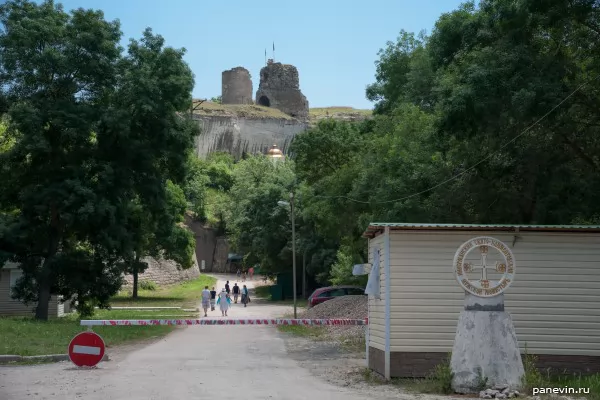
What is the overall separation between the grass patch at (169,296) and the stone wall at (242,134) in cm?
5522

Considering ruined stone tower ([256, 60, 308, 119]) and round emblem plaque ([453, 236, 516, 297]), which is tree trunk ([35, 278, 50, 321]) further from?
ruined stone tower ([256, 60, 308, 119])

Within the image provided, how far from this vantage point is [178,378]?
48.1 ft

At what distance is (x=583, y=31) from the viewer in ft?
68.6

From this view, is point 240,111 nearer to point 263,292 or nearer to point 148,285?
point 263,292

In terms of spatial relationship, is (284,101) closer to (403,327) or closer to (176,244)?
(176,244)

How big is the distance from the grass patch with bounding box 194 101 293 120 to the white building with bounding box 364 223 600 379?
112m

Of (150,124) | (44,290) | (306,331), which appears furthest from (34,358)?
(150,124)

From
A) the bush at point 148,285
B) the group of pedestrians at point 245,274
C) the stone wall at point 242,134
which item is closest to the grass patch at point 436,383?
the bush at point 148,285

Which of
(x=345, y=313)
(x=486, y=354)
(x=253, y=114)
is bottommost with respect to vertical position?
(x=345, y=313)

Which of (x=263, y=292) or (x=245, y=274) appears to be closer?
(x=263, y=292)

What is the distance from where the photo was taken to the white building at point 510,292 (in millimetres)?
14633

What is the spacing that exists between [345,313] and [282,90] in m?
115

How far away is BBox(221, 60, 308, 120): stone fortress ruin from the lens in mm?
143250

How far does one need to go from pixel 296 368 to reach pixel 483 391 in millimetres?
5568
